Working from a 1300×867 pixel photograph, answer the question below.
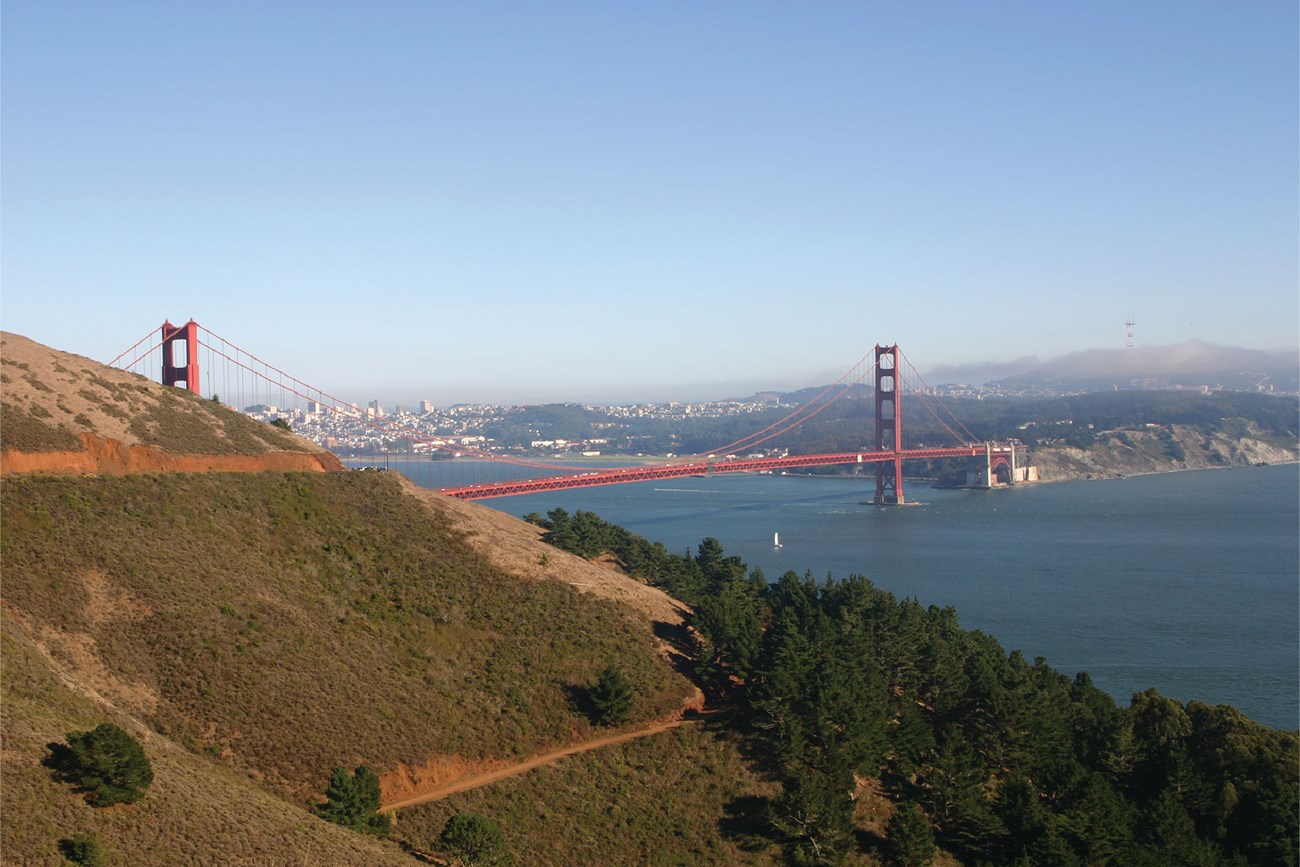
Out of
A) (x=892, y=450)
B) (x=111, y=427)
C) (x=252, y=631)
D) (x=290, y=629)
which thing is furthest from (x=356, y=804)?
(x=892, y=450)

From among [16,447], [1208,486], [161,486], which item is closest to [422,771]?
[161,486]

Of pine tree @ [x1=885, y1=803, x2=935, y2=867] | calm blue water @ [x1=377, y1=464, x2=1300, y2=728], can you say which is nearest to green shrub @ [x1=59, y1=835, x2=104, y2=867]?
pine tree @ [x1=885, y1=803, x2=935, y2=867]

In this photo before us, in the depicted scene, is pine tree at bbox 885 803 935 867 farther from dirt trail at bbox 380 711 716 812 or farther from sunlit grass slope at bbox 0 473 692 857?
sunlit grass slope at bbox 0 473 692 857

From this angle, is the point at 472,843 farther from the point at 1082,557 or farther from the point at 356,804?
the point at 1082,557

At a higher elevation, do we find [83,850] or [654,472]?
[654,472]

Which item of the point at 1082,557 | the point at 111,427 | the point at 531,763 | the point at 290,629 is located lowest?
the point at 1082,557

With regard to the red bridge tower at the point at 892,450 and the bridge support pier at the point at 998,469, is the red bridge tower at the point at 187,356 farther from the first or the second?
the bridge support pier at the point at 998,469
